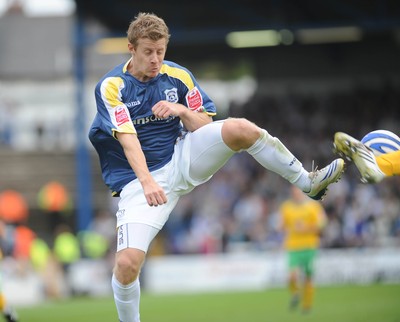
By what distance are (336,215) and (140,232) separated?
53.7ft

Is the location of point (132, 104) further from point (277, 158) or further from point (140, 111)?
point (277, 158)

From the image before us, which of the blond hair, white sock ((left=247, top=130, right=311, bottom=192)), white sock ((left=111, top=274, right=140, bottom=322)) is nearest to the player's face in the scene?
the blond hair

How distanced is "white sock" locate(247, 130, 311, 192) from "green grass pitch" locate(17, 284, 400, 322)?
4.45 metres

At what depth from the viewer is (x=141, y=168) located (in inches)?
286

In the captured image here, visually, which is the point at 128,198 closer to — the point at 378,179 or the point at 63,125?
the point at 378,179

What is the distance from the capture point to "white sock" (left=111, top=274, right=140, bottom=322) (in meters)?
7.55

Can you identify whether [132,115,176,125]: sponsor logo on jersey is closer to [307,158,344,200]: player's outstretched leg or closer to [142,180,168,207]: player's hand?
[142,180,168,207]: player's hand

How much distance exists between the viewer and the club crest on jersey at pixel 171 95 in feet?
25.7

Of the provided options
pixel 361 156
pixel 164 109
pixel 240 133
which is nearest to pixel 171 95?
pixel 164 109

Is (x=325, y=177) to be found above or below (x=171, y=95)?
below

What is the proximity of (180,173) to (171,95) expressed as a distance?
659 mm

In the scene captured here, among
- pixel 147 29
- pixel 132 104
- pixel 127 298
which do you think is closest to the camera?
Answer: pixel 147 29

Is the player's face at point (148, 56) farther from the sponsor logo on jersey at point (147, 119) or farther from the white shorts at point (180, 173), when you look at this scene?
the white shorts at point (180, 173)

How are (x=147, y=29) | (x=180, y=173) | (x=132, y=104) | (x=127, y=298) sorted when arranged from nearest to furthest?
(x=147, y=29), (x=127, y=298), (x=132, y=104), (x=180, y=173)
